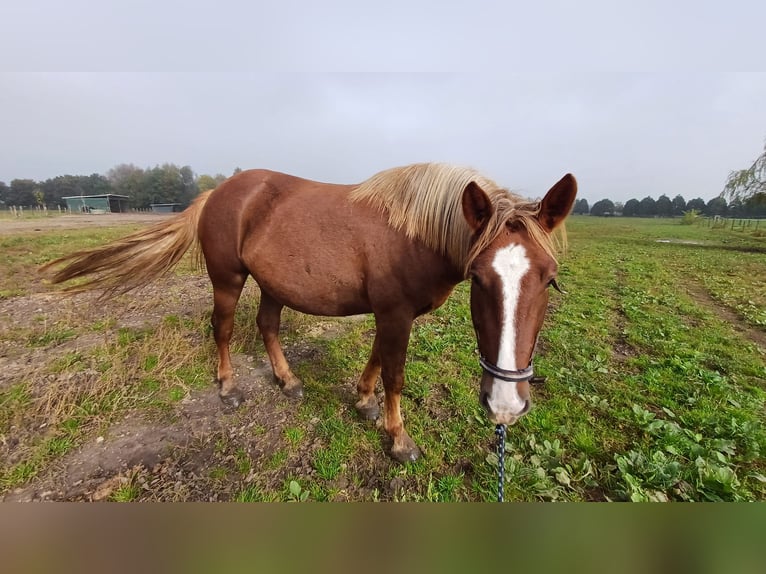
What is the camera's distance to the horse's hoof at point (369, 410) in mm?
2818

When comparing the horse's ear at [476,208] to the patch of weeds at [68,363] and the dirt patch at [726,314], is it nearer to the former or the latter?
the patch of weeds at [68,363]

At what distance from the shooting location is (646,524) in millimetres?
1006

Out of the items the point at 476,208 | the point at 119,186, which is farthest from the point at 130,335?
the point at 119,186

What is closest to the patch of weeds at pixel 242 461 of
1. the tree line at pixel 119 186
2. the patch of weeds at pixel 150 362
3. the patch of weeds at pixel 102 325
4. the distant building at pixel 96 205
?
the patch of weeds at pixel 150 362

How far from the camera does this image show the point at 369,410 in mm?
2832

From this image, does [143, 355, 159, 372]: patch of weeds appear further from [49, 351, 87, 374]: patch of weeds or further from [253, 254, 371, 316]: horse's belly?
[253, 254, 371, 316]: horse's belly

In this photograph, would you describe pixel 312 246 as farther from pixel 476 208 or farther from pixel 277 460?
pixel 277 460

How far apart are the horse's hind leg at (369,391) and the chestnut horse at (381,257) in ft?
0.05

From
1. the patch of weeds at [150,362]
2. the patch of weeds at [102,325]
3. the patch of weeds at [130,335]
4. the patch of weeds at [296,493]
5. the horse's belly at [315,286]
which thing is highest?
the horse's belly at [315,286]

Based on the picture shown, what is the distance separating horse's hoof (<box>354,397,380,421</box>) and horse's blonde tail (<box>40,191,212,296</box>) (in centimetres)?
248

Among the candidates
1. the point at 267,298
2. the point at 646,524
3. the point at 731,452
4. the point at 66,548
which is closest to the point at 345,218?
the point at 267,298

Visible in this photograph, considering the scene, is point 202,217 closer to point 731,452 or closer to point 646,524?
point 646,524

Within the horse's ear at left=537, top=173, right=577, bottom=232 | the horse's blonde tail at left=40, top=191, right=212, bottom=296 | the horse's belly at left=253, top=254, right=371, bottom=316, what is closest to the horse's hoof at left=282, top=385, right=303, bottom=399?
the horse's belly at left=253, top=254, right=371, bottom=316

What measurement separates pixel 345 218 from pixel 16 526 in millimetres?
2105
